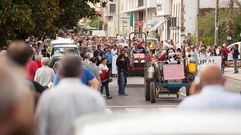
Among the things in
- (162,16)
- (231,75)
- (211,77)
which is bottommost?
(231,75)

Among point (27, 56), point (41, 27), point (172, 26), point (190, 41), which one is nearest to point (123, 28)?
point (172, 26)

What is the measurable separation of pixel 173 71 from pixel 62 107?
56.4 ft

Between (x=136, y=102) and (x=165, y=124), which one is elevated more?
(x=165, y=124)

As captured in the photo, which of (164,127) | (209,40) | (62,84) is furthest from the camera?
(209,40)

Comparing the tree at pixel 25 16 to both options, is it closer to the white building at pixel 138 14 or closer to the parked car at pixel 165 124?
the parked car at pixel 165 124

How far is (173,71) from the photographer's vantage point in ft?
82.5

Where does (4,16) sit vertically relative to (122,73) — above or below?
above

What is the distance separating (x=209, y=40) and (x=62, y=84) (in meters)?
56.0

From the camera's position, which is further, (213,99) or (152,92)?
(152,92)

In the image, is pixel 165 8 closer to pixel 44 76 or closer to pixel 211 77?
pixel 44 76

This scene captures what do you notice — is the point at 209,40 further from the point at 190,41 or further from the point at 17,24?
the point at 17,24

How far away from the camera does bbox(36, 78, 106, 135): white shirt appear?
8062mm

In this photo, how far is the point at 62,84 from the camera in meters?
8.28

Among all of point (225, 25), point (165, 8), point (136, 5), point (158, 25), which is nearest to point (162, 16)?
point (158, 25)
